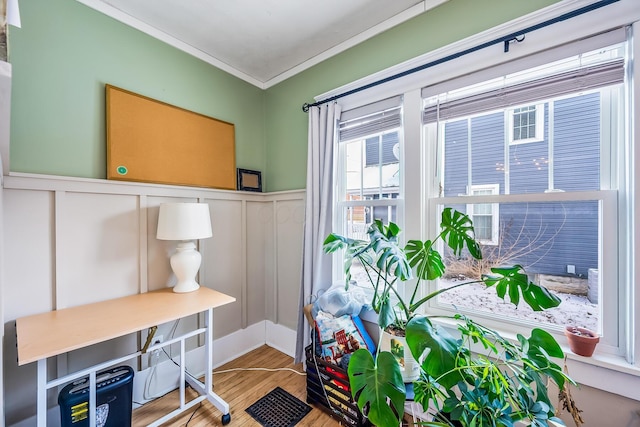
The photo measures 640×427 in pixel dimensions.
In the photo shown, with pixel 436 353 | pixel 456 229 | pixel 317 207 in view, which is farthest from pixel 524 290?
pixel 317 207

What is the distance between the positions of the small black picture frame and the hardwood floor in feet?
4.92

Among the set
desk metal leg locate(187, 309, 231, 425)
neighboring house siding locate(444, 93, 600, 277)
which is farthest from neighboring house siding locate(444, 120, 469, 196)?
desk metal leg locate(187, 309, 231, 425)

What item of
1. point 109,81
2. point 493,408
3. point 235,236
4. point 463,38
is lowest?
point 493,408

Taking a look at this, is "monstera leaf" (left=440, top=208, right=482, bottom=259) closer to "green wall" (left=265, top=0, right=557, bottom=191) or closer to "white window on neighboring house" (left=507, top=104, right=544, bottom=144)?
"white window on neighboring house" (left=507, top=104, right=544, bottom=144)

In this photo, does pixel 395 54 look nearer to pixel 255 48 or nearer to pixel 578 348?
pixel 255 48

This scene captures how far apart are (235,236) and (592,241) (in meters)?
2.32

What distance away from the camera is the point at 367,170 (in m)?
2.00

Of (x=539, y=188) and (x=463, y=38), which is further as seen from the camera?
(x=463, y=38)

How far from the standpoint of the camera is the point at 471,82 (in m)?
1.48

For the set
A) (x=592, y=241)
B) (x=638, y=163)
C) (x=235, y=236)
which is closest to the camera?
(x=638, y=163)

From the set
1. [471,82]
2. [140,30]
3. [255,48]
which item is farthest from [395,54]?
[140,30]

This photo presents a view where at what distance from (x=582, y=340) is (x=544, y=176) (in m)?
0.78

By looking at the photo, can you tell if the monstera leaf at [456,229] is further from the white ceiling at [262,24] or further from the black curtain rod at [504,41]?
the white ceiling at [262,24]

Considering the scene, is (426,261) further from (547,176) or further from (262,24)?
(262,24)
